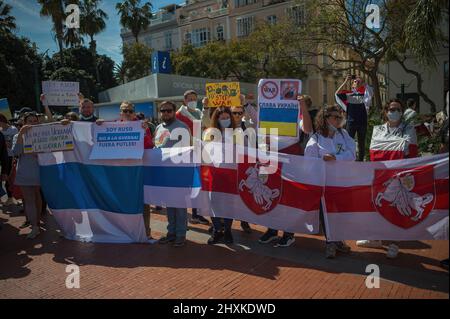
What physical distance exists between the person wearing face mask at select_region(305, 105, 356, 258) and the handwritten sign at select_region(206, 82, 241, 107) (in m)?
1.78

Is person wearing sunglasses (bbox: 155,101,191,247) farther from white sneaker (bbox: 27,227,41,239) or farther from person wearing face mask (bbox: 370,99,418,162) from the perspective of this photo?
person wearing face mask (bbox: 370,99,418,162)

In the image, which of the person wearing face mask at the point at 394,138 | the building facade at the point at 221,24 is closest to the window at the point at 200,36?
the building facade at the point at 221,24

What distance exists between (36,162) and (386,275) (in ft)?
17.4

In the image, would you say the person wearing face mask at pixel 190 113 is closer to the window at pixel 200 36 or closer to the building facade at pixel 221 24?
the building facade at pixel 221 24

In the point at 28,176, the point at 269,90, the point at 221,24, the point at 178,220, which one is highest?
the point at 221,24

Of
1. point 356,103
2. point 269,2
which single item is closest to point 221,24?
point 269,2

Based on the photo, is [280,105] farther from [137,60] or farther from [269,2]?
[269,2]

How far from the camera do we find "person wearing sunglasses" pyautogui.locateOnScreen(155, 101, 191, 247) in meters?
5.59

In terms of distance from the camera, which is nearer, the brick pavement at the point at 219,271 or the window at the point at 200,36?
the brick pavement at the point at 219,271

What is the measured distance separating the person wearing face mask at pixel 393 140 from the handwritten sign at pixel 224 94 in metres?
2.20

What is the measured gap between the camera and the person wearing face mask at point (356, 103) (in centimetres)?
743

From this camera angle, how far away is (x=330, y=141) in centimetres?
478

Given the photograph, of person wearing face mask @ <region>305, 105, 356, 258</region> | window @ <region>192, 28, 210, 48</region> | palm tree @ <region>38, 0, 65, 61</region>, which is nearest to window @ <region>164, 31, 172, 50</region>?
window @ <region>192, 28, 210, 48</region>

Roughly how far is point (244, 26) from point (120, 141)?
4335 cm
